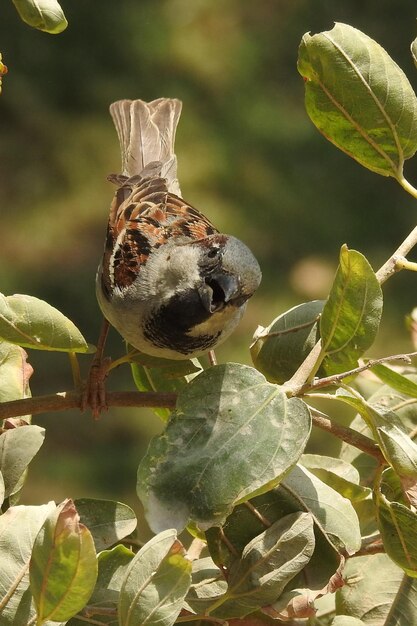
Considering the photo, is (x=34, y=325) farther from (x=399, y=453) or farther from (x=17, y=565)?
(x=399, y=453)

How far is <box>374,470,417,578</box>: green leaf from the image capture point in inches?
42.8

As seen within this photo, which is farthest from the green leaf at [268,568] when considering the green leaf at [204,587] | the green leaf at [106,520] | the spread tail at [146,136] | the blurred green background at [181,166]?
the blurred green background at [181,166]

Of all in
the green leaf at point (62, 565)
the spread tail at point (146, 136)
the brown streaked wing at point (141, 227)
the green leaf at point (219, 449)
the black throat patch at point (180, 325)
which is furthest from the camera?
the spread tail at point (146, 136)

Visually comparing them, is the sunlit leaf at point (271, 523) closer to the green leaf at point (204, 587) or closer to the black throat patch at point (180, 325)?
the green leaf at point (204, 587)

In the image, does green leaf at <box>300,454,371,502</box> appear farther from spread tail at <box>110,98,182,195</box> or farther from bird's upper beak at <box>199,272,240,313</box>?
spread tail at <box>110,98,182,195</box>

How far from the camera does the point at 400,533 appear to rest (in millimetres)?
1102

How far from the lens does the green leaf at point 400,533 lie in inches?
42.8

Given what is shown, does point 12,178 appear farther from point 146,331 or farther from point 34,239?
point 146,331

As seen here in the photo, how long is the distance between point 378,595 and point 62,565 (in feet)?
1.74

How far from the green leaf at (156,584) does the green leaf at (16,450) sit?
29 centimetres

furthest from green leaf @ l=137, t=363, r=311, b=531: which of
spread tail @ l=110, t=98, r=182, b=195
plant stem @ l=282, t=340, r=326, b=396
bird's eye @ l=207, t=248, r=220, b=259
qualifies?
spread tail @ l=110, t=98, r=182, b=195

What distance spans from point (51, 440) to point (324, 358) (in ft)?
9.29

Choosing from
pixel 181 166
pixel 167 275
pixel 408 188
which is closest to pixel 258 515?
pixel 408 188

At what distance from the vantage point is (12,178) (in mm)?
4660
